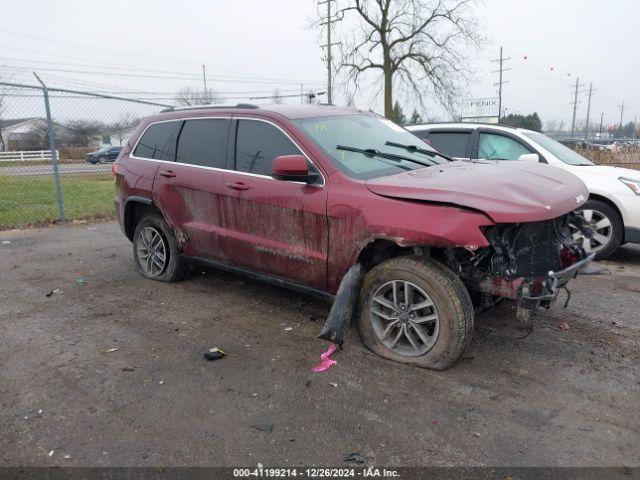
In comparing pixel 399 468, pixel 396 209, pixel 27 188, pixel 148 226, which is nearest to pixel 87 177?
pixel 27 188

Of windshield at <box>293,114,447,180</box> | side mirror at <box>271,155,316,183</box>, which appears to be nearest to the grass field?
windshield at <box>293,114,447,180</box>

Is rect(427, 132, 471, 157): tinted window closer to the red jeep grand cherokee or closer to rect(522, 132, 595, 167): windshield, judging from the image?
rect(522, 132, 595, 167): windshield

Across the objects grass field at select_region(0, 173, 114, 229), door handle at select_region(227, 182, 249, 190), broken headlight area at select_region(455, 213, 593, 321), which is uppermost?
door handle at select_region(227, 182, 249, 190)

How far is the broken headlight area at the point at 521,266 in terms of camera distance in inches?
125

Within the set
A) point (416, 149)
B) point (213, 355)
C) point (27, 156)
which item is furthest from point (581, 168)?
point (27, 156)

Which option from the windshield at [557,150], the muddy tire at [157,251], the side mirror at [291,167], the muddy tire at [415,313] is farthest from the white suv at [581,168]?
the muddy tire at [157,251]

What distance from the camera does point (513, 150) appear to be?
6.51 m

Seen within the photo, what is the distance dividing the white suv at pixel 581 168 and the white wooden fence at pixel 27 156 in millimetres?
6727

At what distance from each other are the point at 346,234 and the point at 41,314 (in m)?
3.00

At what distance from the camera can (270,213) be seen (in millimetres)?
4055

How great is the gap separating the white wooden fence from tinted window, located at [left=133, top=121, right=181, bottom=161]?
4.64m

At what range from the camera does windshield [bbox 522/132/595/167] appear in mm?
6547

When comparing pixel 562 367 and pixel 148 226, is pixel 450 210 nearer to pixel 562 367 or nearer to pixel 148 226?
pixel 562 367

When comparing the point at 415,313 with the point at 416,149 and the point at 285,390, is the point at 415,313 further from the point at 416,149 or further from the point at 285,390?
the point at 416,149
